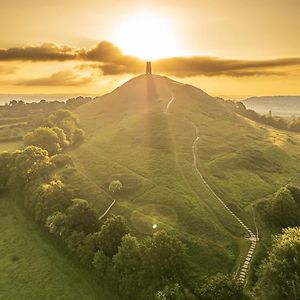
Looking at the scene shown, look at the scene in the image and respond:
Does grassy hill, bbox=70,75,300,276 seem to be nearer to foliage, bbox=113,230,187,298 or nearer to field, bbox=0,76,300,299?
field, bbox=0,76,300,299

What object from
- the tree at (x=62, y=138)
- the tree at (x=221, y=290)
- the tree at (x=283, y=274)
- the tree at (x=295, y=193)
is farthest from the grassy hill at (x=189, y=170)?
the tree at (x=283, y=274)

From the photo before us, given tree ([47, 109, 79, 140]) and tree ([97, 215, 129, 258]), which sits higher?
tree ([97, 215, 129, 258])

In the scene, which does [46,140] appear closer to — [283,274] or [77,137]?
[77,137]

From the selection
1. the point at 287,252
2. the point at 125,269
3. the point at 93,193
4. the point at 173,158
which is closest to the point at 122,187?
the point at 93,193

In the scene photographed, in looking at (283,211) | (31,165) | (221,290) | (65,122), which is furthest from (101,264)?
(65,122)

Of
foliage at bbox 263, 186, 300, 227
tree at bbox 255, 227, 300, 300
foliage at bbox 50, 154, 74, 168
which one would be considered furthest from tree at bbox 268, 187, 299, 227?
foliage at bbox 50, 154, 74, 168

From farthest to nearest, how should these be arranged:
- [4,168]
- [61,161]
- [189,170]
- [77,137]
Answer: [77,137] < [61,161] < [189,170] < [4,168]
